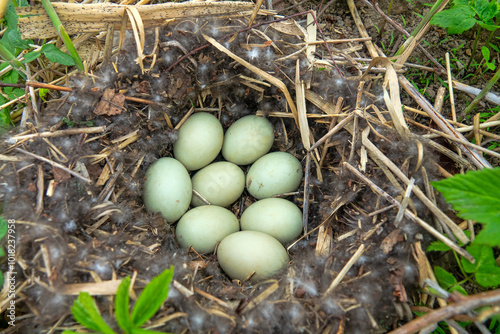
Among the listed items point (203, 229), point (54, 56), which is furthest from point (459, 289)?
point (54, 56)

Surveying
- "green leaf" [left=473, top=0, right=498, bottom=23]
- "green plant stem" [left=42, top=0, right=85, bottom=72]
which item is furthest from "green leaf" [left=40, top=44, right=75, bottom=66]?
"green leaf" [left=473, top=0, right=498, bottom=23]

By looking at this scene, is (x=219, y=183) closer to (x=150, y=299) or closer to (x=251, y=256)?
(x=251, y=256)

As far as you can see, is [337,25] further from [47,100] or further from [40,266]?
[40,266]

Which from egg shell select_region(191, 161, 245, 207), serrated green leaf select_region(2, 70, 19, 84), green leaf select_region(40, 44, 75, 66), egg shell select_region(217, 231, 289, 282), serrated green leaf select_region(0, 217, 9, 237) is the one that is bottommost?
egg shell select_region(217, 231, 289, 282)

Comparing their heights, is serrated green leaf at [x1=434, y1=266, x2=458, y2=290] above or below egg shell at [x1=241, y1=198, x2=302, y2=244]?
above

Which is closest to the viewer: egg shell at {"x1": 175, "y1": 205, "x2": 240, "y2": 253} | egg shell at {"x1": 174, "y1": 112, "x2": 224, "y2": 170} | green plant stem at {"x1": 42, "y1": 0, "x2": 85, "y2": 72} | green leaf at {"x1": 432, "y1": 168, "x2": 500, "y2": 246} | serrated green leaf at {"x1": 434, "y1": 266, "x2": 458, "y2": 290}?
green leaf at {"x1": 432, "y1": 168, "x2": 500, "y2": 246}

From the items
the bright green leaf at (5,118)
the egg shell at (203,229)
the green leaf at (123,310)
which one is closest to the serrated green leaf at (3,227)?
the green leaf at (123,310)

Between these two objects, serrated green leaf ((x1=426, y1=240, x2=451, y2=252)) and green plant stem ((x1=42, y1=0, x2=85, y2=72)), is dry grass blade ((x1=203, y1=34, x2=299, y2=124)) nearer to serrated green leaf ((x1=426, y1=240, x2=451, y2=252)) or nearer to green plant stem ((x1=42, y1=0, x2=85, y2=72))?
green plant stem ((x1=42, y1=0, x2=85, y2=72))
